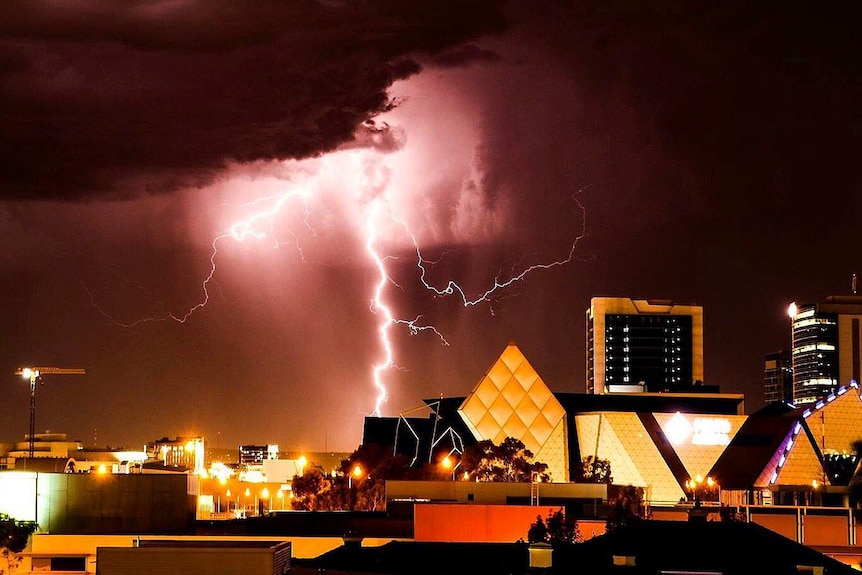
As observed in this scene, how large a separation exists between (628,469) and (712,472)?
713cm

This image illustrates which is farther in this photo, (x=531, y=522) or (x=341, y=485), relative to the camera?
(x=341, y=485)

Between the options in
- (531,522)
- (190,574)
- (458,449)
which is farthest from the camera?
(458,449)

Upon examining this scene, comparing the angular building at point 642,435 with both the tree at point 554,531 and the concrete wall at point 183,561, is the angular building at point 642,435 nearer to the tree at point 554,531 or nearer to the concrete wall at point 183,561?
the tree at point 554,531

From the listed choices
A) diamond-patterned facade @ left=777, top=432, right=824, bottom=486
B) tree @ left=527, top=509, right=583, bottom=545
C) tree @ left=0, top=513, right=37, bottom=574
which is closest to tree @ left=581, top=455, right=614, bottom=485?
diamond-patterned facade @ left=777, top=432, right=824, bottom=486

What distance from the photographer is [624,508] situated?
50.0 m

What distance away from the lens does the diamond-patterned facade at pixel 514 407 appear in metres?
119

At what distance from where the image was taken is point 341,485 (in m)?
97.5

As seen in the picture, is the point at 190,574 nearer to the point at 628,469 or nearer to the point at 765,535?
the point at 765,535

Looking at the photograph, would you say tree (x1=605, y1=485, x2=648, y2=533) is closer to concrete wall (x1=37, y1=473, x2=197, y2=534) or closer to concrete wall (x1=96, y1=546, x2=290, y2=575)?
concrete wall (x1=96, y1=546, x2=290, y2=575)

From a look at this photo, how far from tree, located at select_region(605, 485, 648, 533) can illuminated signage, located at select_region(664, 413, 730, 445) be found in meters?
24.8

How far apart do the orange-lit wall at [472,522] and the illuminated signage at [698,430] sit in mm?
76614

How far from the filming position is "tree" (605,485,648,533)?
4217cm

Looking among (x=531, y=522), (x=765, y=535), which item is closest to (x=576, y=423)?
(x=531, y=522)

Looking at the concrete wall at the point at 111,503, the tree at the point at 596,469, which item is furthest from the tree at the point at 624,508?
the tree at the point at 596,469
